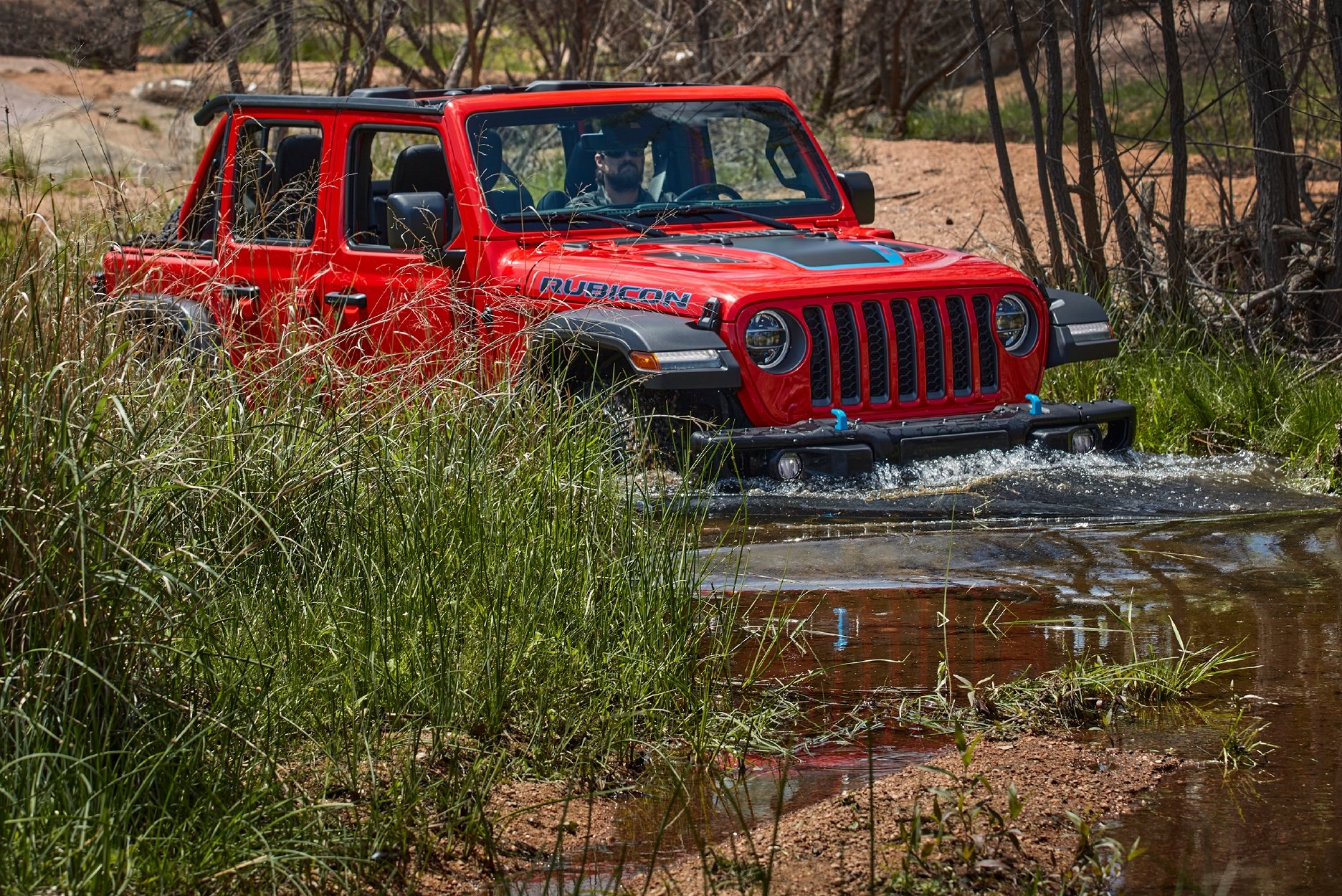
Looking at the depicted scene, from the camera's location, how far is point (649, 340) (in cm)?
575

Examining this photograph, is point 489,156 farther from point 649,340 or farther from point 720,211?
point 649,340

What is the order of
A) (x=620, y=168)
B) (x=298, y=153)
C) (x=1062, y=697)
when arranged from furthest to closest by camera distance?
(x=298, y=153), (x=620, y=168), (x=1062, y=697)

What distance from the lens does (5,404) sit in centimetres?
331

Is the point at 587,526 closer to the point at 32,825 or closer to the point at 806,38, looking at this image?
the point at 32,825

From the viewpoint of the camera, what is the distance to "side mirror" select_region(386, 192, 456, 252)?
20.7 ft

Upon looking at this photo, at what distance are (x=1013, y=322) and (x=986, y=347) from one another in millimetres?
190

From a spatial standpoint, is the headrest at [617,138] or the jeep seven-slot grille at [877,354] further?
the headrest at [617,138]

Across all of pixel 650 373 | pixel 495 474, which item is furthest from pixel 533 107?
pixel 495 474

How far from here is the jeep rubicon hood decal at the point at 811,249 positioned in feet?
20.8

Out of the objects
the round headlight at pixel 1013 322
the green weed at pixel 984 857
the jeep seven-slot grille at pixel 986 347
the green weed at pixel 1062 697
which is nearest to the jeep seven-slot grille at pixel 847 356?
the jeep seven-slot grille at pixel 986 347

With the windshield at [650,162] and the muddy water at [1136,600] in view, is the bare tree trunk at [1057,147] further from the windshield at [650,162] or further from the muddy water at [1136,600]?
the muddy water at [1136,600]

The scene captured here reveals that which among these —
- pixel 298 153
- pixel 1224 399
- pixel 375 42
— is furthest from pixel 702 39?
pixel 1224 399

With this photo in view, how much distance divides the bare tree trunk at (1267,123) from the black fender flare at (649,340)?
407 centimetres

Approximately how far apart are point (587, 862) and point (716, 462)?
3001 millimetres
